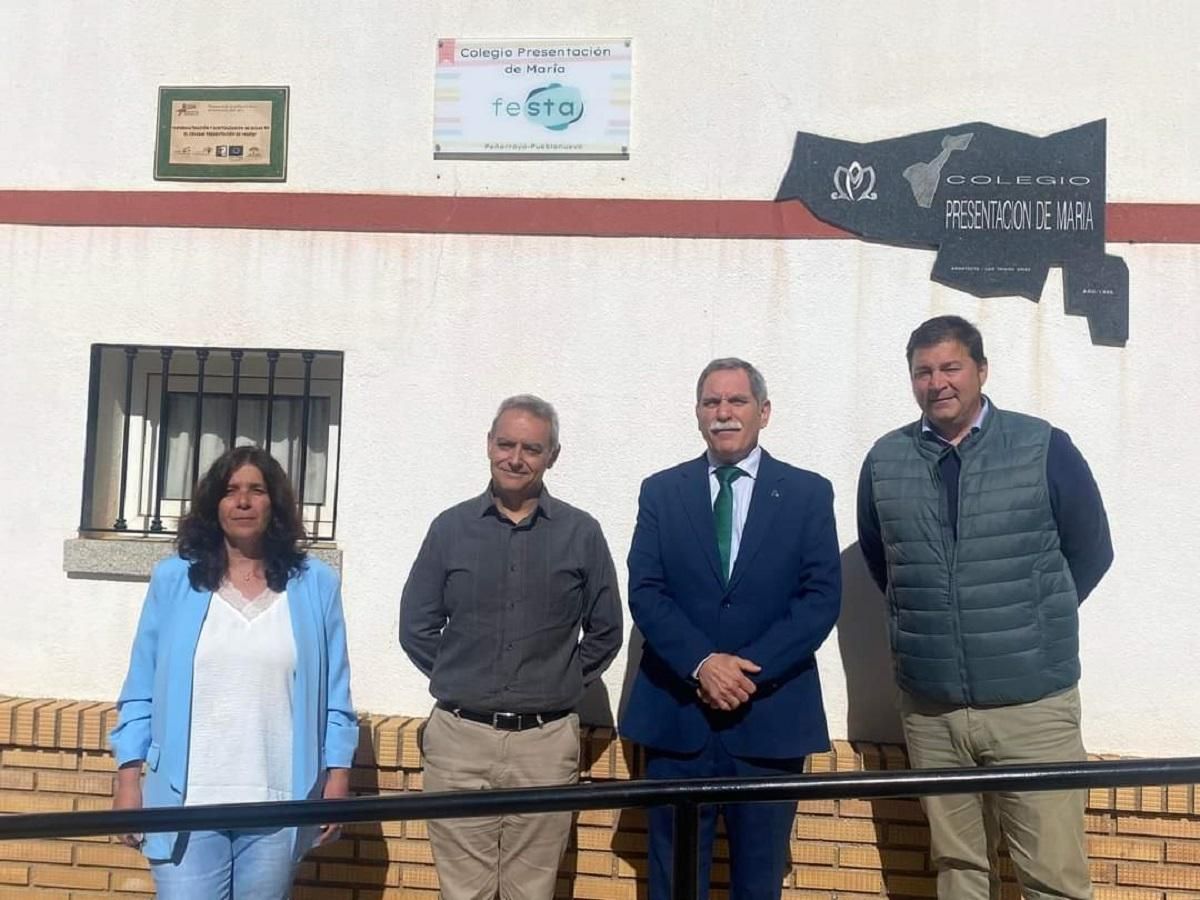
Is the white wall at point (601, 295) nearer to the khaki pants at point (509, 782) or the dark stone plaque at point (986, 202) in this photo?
the dark stone plaque at point (986, 202)

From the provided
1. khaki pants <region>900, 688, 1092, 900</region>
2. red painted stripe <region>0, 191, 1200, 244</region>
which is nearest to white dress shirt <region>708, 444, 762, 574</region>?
khaki pants <region>900, 688, 1092, 900</region>

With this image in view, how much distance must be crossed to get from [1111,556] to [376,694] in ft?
8.11

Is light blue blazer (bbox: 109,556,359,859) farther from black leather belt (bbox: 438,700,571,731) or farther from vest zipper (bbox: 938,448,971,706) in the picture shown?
vest zipper (bbox: 938,448,971,706)

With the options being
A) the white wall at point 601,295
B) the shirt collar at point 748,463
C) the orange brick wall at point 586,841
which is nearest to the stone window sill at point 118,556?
the white wall at point 601,295

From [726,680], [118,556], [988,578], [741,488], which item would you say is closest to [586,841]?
[726,680]

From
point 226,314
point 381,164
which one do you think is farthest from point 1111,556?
point 226,314

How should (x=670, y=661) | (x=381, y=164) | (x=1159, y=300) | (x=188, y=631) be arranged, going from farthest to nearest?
(x=381, y=164) < (x=1159, y=300) < (x=670, y=661) < (x=188, y=631)

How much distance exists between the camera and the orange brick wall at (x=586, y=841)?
2564 millimetres

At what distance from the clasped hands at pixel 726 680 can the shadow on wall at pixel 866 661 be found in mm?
923

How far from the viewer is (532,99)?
411 centimetres

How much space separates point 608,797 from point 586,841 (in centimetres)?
186

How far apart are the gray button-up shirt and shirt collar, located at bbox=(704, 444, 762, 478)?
0.39m

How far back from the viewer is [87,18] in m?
4.28

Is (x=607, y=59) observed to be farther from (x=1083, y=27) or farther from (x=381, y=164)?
(x=1083, y=27)
